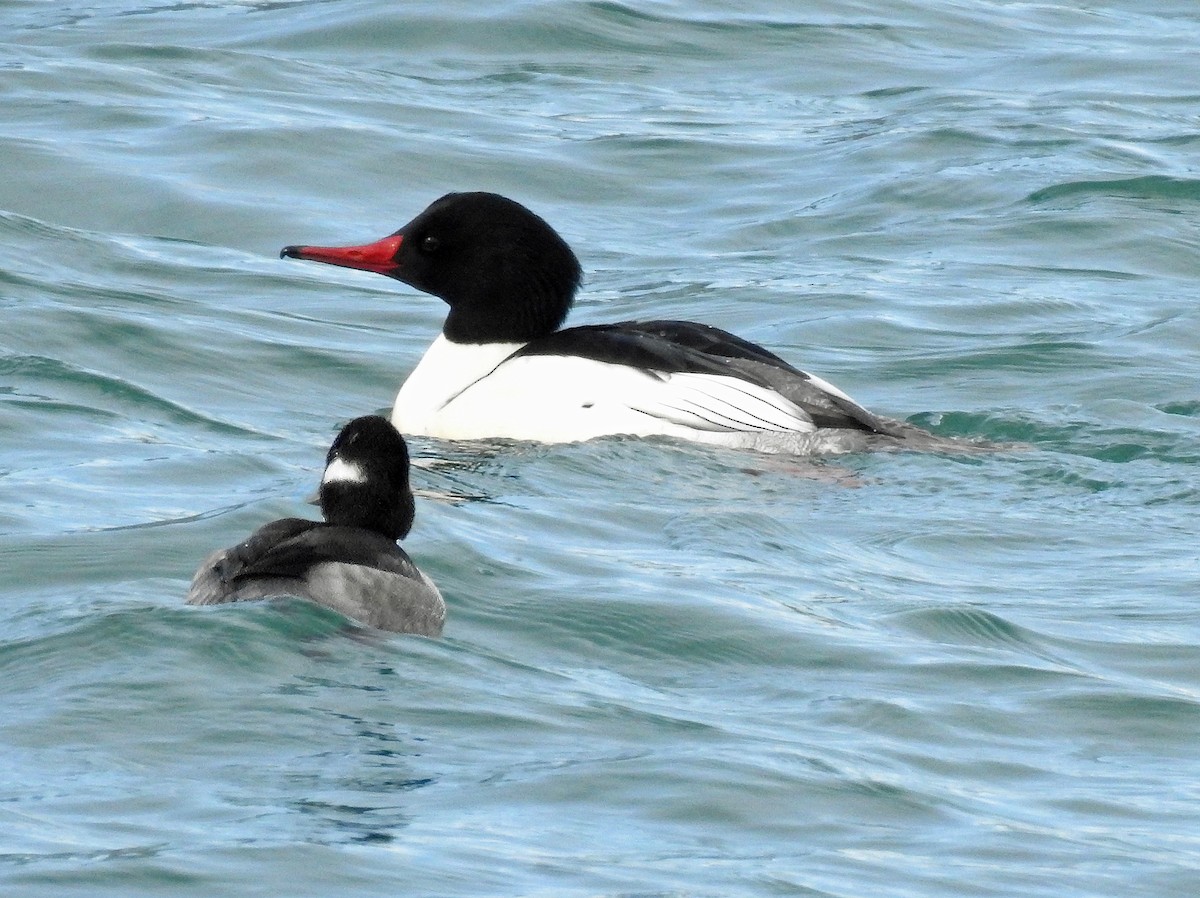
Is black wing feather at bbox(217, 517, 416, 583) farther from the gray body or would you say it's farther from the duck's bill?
the duck's bill

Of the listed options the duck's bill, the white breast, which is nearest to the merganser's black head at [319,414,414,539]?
the white breast

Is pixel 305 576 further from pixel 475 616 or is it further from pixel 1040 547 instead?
pixel 1040 547

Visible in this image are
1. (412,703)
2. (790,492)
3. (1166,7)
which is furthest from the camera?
(1166,7)

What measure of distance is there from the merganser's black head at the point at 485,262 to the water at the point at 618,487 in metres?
0.78

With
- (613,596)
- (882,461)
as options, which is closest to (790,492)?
(882,461)

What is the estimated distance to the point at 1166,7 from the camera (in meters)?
22.6

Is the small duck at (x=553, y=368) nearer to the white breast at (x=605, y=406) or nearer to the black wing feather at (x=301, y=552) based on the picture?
the white breast at (x=605, y=406)

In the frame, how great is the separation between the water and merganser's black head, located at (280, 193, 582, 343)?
776mm

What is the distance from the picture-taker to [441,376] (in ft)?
33.0

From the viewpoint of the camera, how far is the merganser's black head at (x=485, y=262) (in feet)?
33.2

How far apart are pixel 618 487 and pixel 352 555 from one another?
2.94 meters

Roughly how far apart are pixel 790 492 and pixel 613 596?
5.94 ft

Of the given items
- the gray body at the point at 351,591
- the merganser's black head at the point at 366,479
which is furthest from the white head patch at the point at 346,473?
the gray body at the point at 351,591

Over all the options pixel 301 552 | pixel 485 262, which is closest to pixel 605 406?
pixel 485 262
